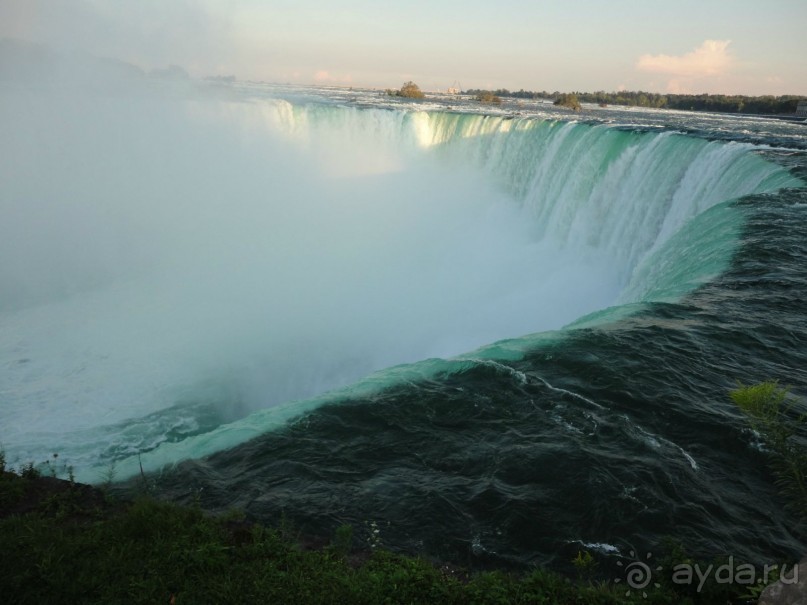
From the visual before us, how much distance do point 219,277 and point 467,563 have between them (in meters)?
14.9

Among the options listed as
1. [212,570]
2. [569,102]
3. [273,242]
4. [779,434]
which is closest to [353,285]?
[273,242]

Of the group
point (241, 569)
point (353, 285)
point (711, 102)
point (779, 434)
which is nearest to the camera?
point (241, 569)

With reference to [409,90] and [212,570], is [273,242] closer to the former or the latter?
[212,570]

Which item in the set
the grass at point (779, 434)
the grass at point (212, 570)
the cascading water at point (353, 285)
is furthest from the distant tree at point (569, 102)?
the grass at point (212, 570)

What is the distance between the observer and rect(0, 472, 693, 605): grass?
3.66 metres

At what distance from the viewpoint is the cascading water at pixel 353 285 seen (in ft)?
19.4

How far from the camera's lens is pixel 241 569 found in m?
3.91

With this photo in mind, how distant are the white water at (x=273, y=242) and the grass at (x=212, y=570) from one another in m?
2.05

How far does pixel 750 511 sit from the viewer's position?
479 cm

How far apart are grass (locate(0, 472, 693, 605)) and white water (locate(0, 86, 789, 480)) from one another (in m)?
2.05

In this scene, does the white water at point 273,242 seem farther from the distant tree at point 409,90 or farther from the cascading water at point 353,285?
the distant tree at point 409,90

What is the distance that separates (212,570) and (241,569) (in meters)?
0.21

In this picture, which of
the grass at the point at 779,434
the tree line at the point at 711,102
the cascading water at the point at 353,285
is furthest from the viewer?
the tree line at the point at 711,102

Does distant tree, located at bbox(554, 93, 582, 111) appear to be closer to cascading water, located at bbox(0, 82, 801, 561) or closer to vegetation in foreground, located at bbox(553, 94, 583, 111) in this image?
vegetation in foreground, located at bbox(553, 94, 583, 111)
